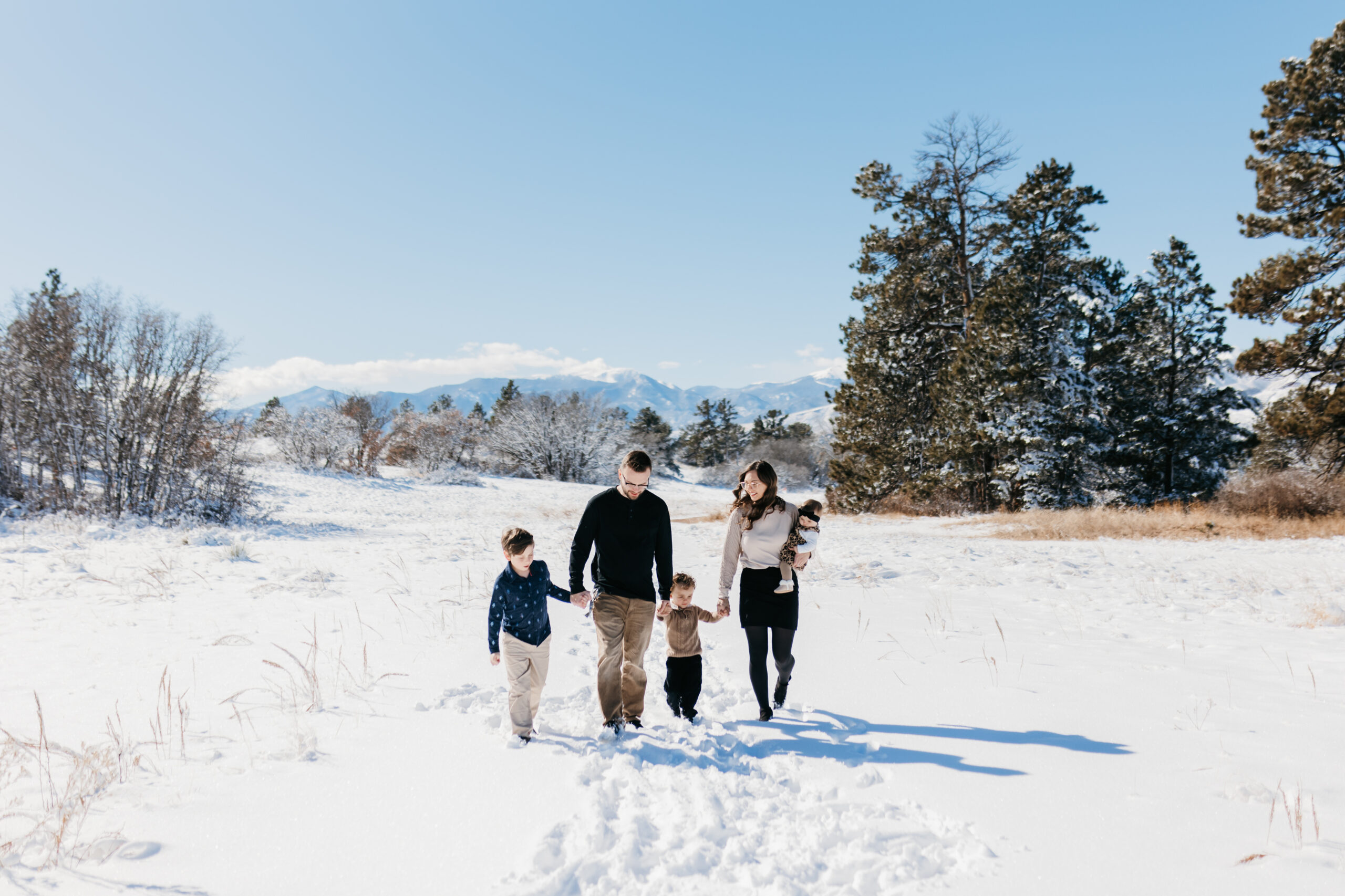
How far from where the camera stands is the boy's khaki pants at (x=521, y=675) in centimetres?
382

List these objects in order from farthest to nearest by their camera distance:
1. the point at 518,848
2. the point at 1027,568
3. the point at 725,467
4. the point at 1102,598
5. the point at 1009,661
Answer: the point at 725,467 < the point at 1027,568 < the point at 1102,598 < the point at 1009,661 < the point at 518,848

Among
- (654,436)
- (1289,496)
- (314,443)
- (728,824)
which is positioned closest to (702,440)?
(654,436)

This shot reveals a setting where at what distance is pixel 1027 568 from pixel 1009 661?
5208 mm

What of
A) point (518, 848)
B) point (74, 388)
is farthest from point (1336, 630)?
point (74, 388)

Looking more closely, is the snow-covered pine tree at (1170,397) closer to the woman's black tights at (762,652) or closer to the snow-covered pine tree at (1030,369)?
the snow-covered pine tree at (1030,369)

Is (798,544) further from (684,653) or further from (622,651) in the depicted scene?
(622,651)

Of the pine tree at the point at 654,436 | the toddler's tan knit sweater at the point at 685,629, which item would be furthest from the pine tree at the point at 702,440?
the toddler's tan knit sweater at the point at 685,629

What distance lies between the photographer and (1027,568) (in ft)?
31.9

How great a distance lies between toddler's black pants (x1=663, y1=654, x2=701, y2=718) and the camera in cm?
433

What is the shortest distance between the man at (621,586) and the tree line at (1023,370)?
1806cm

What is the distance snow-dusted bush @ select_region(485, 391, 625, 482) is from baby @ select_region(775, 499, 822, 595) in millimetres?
42777

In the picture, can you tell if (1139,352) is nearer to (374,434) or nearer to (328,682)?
(328,682)

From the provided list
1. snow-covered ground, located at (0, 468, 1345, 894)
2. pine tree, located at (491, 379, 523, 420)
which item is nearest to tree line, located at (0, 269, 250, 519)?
snow-covered ground, located at (0, 468, 1345, 894)

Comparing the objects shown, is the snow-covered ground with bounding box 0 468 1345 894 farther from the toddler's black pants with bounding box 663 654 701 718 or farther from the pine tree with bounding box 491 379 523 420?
the pine tree with bounding box 491 379 523 420
